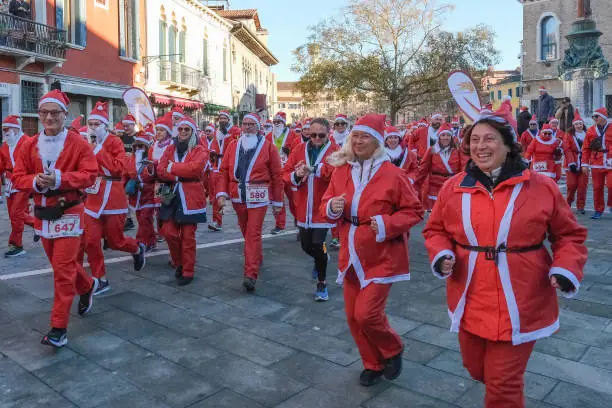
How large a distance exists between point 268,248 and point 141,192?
A: 2.05m

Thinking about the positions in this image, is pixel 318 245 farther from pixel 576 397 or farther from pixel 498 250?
pixel 498 250

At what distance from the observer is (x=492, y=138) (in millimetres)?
2990

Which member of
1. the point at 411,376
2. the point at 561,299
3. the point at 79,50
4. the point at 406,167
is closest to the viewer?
the point at 411,376

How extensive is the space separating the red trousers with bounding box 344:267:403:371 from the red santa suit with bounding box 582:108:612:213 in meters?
9.13

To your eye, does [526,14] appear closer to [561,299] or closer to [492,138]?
[561,299]

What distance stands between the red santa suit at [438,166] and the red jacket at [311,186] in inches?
133

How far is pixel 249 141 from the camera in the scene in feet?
22.4

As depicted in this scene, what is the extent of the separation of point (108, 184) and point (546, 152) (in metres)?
9.64

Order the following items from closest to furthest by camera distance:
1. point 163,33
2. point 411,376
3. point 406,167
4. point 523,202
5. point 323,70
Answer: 1. point 523,202
2. point 411,376
3. point 406,167
4. point 163,33
5. point 323,70

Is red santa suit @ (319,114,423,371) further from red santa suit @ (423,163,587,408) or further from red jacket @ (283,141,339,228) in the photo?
red jacket @ (283,141,339,228)

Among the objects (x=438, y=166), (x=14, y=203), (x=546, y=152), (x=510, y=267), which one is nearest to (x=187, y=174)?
(x=14, y=203)

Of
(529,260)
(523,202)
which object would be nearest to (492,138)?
(523,202)

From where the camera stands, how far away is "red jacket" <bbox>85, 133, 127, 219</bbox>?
6.44 m

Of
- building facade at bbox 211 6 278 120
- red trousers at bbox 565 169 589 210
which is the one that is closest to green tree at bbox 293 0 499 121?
building facade at bbox 211 6 278 120
